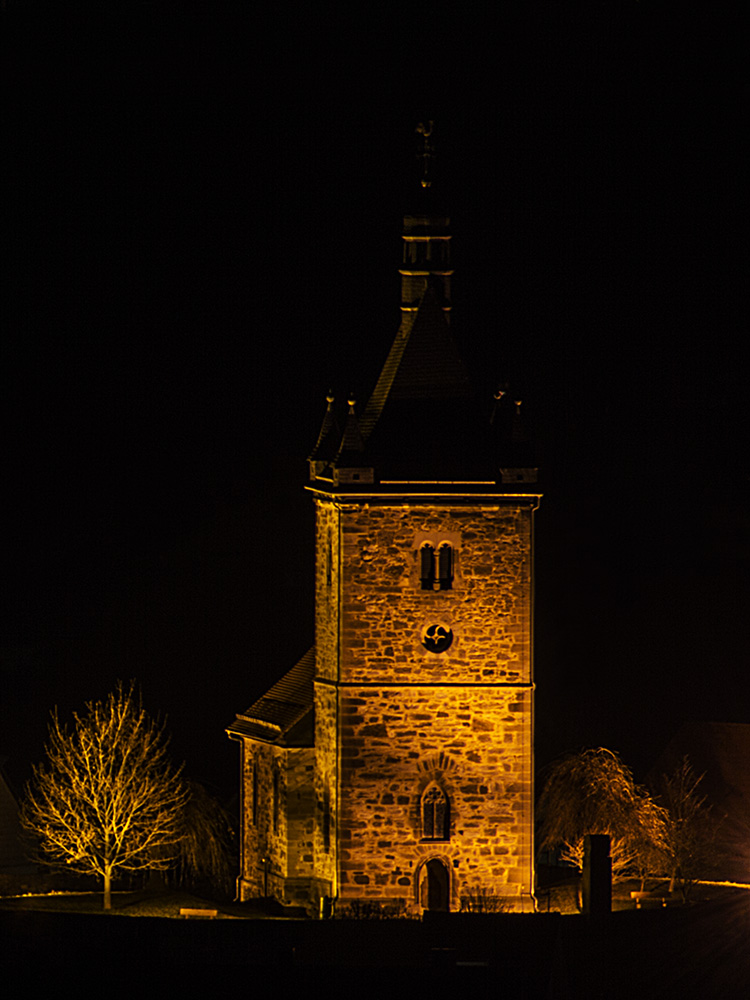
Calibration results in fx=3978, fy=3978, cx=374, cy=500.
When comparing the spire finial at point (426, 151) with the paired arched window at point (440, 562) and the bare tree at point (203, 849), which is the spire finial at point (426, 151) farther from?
the bare tree at point (203, 849)

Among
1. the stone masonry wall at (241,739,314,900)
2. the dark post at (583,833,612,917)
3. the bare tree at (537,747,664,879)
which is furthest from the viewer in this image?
the bare tree at (537,747,664,879)

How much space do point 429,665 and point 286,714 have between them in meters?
5.37

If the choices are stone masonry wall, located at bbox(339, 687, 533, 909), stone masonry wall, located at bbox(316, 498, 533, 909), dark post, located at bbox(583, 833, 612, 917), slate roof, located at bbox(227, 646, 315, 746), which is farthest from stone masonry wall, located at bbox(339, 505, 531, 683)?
dark post, located at bbox(583, 833, 612, 917)

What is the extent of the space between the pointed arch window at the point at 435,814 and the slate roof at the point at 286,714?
12.5ft

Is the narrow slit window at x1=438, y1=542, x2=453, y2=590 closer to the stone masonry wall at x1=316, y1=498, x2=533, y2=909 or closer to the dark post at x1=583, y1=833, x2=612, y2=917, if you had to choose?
the stone masonry wall at x1=316, y1=498, x2=533, y2=909

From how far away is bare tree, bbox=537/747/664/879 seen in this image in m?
96.4

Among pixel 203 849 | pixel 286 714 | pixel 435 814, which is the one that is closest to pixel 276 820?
pixel 286 714

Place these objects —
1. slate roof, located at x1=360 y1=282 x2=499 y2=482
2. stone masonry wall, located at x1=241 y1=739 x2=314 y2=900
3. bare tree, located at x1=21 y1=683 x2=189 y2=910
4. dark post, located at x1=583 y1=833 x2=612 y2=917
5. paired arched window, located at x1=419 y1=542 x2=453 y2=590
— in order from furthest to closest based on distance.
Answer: bare tree, located at x1=21 y1=683 x2=189 y2=910
stone masonry wall, located at x1=241 y1=739 x2=314 y2=900
slate roof, located at x1=360 y1=282 x2=499 y2=482
paired arched window, located at x1=419 y1=542 x2=453 y2=590
dark post, located at x1=583 y1=833 x2=612 y2=917

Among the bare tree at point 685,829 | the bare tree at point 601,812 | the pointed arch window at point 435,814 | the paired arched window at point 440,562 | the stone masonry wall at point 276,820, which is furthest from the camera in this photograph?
the bare tree at point 601,812

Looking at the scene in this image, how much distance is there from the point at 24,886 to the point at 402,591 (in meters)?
14.0

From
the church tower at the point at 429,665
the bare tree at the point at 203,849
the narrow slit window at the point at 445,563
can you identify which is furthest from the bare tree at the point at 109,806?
the narrow slit window at the point at 445,563

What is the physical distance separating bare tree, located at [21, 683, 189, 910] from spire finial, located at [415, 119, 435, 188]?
598 inches

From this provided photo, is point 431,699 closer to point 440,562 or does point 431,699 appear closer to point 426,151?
point 440,562

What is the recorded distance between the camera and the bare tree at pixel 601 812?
96.4 meters
